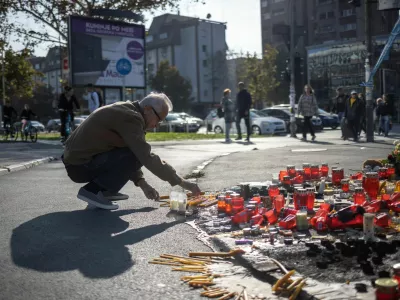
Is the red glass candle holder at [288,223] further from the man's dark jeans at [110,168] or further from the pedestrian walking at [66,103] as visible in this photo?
the pedestrian walking at [66,103]

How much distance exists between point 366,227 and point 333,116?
104 feet

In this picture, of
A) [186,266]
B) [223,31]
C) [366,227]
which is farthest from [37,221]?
[223,31]

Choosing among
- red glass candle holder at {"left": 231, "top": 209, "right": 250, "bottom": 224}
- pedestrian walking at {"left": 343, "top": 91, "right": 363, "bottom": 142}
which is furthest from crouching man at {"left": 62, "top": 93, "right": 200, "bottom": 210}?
pedestrian walking at {"left": 343, "top": 91, "right": 363, "bottom": 142}

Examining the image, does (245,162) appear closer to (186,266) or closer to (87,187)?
(87,187)

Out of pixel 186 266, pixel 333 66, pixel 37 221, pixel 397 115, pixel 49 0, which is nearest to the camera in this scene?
pixel 186 266

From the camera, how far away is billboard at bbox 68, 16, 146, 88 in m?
24.4

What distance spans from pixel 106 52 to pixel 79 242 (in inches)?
885

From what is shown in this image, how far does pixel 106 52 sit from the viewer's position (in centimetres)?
2583

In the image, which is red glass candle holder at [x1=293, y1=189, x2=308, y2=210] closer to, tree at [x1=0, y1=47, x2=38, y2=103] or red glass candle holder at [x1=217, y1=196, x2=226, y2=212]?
red glass candle holder at [x1=217, y1=196, x2=226, y2=212]

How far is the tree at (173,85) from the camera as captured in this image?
75188 mm


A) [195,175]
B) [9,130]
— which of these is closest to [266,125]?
[9,130]

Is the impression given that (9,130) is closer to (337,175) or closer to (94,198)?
(94,198)

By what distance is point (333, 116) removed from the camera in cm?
3453

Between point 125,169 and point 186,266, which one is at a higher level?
point 125,169
